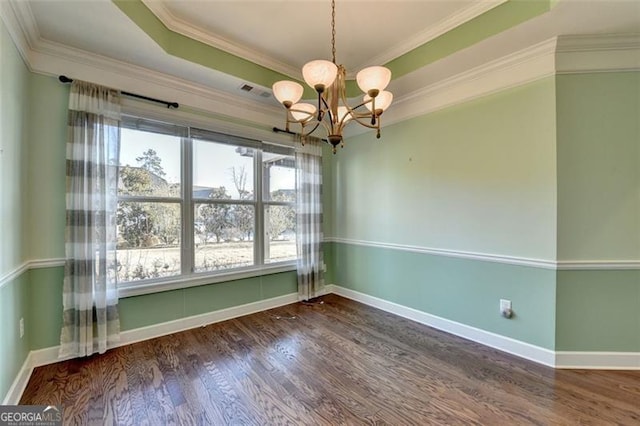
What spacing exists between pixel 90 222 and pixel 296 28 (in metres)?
2.50

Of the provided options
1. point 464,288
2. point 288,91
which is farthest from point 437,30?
point 464,288

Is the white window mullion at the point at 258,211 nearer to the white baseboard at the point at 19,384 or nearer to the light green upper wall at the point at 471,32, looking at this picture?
the light green upper wall at the point at 471,32

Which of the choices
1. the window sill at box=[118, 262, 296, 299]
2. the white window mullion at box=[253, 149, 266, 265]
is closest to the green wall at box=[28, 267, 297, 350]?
the window sill at box=[118, 262, 296, 299]

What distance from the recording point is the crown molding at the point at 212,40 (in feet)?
7.21

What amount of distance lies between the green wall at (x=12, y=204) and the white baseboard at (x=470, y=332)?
11.1 ft

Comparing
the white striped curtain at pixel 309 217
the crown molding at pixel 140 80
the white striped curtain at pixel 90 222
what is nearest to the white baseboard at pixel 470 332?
the white striped curtain at pixel 309 217

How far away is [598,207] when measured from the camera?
2205 mm

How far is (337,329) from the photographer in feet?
9.84

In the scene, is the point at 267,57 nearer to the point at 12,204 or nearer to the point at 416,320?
the point at 12,204

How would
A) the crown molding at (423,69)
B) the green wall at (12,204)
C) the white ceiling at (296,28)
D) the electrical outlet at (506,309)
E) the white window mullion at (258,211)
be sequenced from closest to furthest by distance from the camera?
the green wall at (12,204) → the white ceiling at (296,28) → the crown molding at (423,69) → the electrical outlet at (506,309) → the white window mullion at (258,211)

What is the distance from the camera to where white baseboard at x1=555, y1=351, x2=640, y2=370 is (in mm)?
2182

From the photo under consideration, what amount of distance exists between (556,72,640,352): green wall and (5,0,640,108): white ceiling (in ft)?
1.63

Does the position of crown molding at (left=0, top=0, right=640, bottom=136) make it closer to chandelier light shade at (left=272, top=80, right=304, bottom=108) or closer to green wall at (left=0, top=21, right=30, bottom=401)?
green wall at (left=0, top=21, right=30, bottom=401)

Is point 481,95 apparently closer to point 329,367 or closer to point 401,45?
point 401,45
